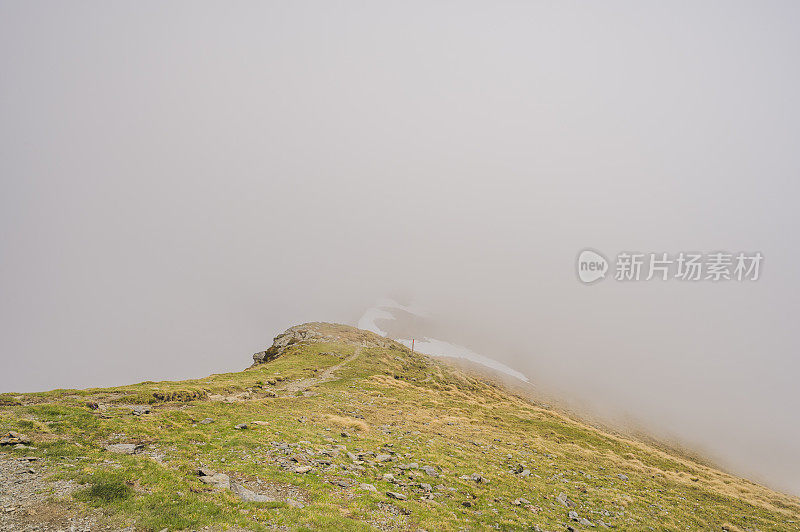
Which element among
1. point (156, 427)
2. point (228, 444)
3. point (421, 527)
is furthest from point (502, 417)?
point (156, 427)

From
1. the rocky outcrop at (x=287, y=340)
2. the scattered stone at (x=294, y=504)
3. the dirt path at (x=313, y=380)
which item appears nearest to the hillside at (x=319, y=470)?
the scattered stone at (x=294, y=504)

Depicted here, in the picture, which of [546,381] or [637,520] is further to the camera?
[546,381]

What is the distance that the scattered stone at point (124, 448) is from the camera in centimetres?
1862

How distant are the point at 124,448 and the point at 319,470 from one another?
12.0 metres

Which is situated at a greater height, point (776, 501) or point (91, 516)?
point (91, 516)

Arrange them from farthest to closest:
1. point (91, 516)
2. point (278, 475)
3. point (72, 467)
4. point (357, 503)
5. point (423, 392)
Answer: point (423, 392)
point (278, 475)
point (357, 503)
point (72, 467)
point (91, 516)

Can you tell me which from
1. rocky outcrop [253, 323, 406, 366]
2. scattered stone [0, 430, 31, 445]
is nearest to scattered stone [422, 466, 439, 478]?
scattered stone [0, 430, 31, 445]

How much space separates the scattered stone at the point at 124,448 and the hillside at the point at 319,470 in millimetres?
142

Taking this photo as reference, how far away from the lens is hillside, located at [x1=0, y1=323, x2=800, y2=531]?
14.2 metres

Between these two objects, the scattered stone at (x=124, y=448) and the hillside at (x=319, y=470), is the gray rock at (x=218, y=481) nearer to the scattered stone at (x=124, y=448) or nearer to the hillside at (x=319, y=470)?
the hillside at (x=319, y=470)

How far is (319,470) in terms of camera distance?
2002 centimetres

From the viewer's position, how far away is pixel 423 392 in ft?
172

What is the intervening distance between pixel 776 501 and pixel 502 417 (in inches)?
1065

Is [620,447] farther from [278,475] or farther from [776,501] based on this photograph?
[278,475]
